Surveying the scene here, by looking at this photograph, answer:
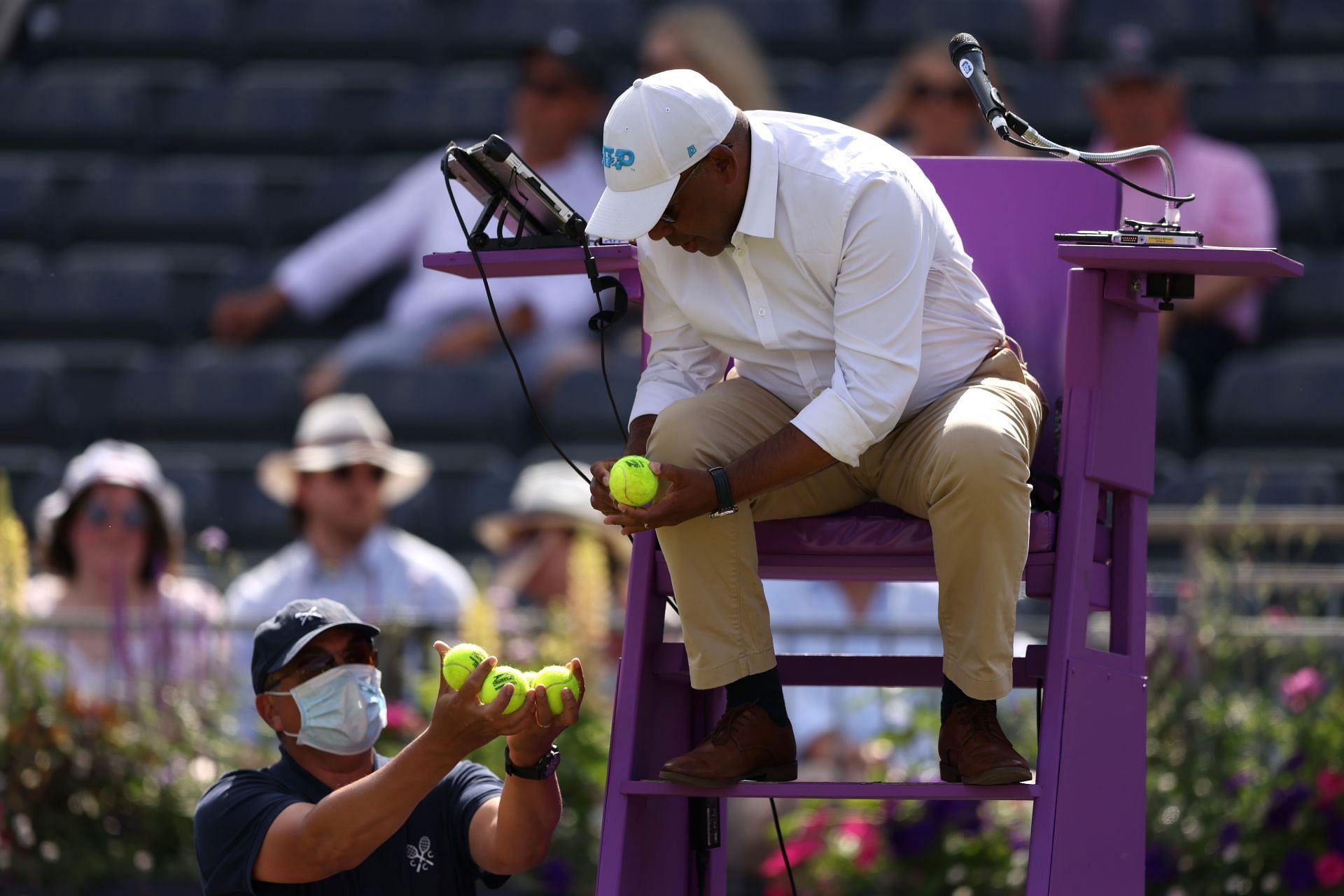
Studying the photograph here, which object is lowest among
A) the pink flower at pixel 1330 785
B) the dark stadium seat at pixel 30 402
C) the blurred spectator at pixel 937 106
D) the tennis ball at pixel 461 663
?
the pink flower at pixel 1330 785

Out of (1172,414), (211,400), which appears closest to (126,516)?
(211,400)

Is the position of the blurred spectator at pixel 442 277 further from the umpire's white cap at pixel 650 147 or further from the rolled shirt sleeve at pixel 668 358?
the umpire's white cap at pixel 650 147

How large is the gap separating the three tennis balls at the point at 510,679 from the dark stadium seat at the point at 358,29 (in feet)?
20.9

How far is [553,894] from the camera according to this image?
4.94m

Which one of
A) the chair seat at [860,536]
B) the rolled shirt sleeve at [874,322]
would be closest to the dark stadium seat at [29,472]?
the chair seat at [860,536]

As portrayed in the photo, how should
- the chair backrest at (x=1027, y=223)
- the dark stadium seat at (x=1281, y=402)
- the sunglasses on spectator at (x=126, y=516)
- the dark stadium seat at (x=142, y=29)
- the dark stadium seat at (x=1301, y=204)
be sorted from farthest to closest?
1. the dark stadium seat at (x=142, y=29)
2. the dark stadium seat at (x=1301, y=204)
3. the dark stadium seat at (x=1281, y=402)
4. the sunglasses on spectator at (x=126, y=516)
5. the chair backrest at (x=1027, y=223)

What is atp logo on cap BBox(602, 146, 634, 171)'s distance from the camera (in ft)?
9.55

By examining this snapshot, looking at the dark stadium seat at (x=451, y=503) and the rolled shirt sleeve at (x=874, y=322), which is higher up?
the rolled shirt sleeve at (x=874, y=322)

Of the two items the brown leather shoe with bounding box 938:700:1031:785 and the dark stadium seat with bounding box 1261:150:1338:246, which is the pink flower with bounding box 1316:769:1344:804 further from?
the dark stadium seat with bounding box 1261:150:1338:246

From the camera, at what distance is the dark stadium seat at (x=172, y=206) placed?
8.26 metres

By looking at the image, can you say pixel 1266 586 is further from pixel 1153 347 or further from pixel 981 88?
pixel 981 88

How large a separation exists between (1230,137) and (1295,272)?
16.4 ft

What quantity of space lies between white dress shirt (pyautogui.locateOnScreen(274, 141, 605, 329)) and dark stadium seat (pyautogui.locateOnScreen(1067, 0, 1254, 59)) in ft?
7.26

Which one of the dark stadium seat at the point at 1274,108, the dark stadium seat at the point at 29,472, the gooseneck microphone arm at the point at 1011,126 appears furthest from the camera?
the dark stadium seat at the point at 1274,108
